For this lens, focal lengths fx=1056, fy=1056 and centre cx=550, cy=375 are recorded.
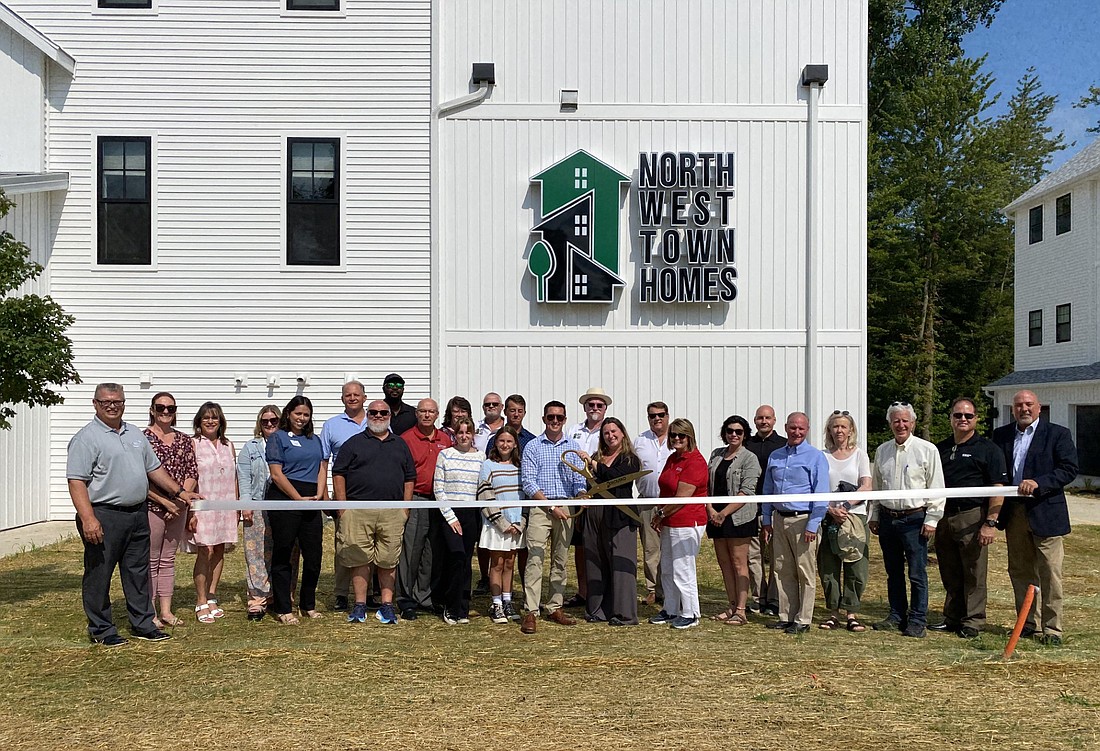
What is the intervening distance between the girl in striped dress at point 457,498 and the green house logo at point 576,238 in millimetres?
6660

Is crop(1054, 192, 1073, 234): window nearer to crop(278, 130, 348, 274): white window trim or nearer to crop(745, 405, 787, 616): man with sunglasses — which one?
crop(278, 130, 348, 274): white window trim

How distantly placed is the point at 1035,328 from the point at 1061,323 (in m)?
1.82

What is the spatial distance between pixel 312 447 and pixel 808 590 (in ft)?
13.6

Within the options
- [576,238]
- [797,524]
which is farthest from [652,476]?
[576,238]

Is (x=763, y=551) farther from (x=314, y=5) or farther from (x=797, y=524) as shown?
(x=314, y=5)

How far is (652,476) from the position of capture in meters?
9.34

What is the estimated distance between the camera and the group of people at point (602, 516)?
322 inches

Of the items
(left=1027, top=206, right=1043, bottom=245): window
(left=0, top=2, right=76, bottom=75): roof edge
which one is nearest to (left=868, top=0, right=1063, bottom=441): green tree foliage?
(left=1027, top=206, right=1043, bottom=245): window

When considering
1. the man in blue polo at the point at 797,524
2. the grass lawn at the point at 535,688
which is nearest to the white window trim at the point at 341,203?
the grass lawn at the point at 535,688

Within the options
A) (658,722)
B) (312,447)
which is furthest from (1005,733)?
(312,447)

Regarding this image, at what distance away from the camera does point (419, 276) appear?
50.3 ft

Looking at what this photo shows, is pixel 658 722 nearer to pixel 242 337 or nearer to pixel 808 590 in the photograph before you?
pixel 808 590

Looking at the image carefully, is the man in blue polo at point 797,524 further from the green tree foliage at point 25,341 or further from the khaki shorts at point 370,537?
the green tree foliage at point 25,341

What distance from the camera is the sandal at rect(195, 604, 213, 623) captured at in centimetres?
859
